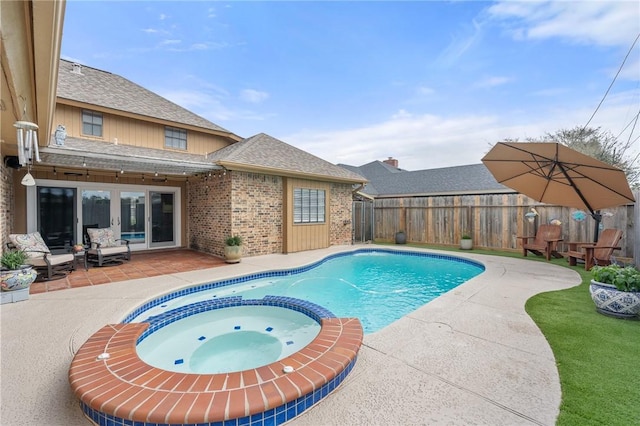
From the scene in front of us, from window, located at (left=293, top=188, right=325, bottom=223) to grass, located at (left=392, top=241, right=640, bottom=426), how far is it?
7.72 meters

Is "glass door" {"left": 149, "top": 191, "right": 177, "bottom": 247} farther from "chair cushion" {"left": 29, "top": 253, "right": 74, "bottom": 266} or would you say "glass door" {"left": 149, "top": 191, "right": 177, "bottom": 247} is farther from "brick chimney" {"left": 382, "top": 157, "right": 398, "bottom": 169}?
"brick chimney" {"left": 382, "top": 157, "right": 398, "bottom": 169}

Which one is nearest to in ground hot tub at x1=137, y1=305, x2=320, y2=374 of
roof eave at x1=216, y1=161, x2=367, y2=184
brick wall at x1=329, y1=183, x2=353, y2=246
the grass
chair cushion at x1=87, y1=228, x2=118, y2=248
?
the grass

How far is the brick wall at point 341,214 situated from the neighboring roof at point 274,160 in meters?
0.64

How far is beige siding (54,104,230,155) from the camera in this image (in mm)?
8984

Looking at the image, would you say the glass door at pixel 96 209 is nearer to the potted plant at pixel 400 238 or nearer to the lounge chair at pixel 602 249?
the potted plant at pixel 400 238

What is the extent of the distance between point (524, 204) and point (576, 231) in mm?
→ 1754

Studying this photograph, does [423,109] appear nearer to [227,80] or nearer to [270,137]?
[270,137]

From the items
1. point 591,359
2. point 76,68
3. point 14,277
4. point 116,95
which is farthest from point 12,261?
point 76,68

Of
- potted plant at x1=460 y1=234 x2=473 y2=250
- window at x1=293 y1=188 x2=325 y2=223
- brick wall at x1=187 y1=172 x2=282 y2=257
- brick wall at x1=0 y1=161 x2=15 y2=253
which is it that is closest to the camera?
brick wall at x1=0 y1=161 x2=15 y2=253

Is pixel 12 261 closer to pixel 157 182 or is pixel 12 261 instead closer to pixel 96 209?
pixel 96 209

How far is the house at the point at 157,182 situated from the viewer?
8445 millimetres

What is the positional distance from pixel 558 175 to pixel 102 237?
43.6 ft

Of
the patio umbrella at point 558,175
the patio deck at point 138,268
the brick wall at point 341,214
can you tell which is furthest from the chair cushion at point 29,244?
the patio umbrella at point 558,175

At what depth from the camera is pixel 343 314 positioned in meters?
5.30
